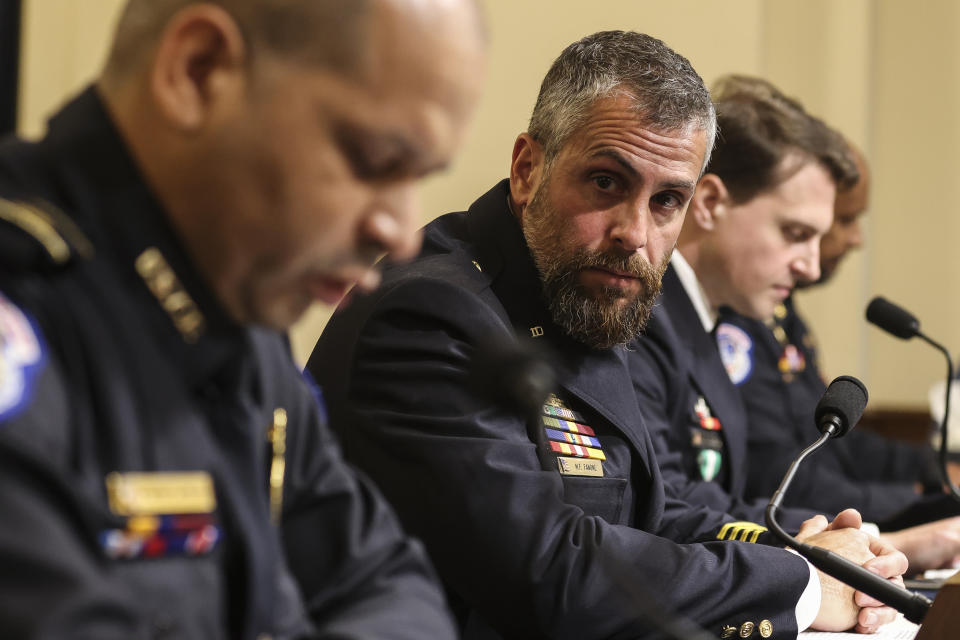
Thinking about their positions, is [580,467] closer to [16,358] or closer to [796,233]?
[16,358]

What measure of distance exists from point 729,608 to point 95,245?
113 centimetres

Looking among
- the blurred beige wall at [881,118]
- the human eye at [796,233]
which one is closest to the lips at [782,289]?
the human eye at [796,233]

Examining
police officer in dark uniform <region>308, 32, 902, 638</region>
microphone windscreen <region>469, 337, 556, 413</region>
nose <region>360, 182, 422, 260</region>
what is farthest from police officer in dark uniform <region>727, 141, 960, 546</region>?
nose <region>360, 182, 422, 260</region>

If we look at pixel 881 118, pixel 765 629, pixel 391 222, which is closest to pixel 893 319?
pixel 765 629

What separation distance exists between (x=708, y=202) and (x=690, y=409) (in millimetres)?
648

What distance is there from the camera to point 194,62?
0.96 metres

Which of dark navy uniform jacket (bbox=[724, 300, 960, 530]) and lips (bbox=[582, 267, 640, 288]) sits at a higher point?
lips (bbox=[582, 267, 640, 288])

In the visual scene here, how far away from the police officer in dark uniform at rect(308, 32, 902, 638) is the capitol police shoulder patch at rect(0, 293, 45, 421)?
67cm

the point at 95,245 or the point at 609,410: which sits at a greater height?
the point at 95,245

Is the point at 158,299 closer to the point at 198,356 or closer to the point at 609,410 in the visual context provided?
the point at 198,356

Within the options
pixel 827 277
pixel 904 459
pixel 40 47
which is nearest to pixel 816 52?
pixel 827 277

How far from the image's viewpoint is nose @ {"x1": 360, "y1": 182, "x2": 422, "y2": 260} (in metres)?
0.99

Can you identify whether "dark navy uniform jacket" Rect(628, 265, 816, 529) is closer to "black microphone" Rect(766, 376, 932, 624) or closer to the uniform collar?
"black microphone" Rect(766, 376, 932, 624)

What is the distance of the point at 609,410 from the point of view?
194 centimetres
